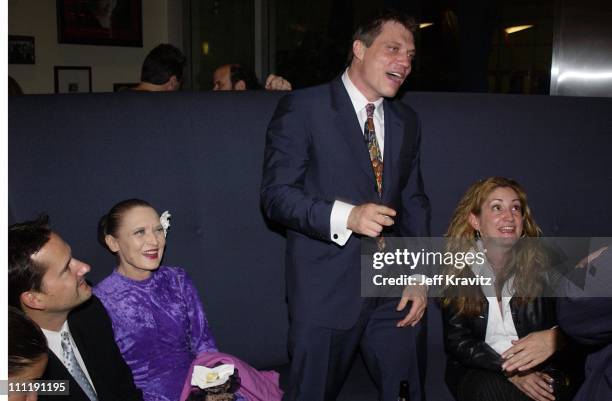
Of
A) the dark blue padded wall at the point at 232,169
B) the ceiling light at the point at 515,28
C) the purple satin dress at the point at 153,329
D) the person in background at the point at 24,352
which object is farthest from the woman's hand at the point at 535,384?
the ceiling light at the point at 515,28

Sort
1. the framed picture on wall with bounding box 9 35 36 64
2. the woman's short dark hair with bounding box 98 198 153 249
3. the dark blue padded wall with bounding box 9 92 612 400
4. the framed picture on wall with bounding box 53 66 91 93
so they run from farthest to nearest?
the framed picture on wall with bounding box 53 66 91 93, the framed picture on wall with bounding box 9 35 36 64, the dark blue padded wall with bounding box 9 92 612 400, the woman's short dark hair with bounding box 98 198 153 249

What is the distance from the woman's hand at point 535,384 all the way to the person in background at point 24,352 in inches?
64.4

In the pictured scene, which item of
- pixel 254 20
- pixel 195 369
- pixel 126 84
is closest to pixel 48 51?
pixel 126 84

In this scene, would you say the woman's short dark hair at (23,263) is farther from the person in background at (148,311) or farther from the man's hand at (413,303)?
the man's hand at (413,303)

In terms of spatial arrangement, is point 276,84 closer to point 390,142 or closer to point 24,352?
point 390,142

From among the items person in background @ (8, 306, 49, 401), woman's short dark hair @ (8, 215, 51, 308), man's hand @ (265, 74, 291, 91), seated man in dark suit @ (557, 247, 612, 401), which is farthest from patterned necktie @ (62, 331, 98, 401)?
man's hand @ (265, 74, 291, 91)

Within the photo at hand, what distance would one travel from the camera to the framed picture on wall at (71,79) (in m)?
5.63

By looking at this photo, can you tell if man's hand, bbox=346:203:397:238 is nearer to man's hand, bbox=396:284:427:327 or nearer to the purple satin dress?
man's hand, bbox=396:284:427:327

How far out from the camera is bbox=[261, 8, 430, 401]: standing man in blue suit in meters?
2.16

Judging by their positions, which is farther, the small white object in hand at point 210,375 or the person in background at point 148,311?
the person in background at point 148,311

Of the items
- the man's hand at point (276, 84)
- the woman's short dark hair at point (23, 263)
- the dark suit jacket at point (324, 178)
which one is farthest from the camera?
the man's hand at point (276, 84)

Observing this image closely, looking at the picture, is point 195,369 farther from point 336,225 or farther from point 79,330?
point 336,225

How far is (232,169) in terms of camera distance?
9.07 feet

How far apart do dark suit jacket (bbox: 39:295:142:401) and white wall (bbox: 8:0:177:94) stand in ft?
12.0
